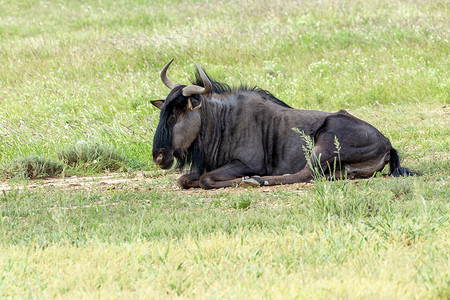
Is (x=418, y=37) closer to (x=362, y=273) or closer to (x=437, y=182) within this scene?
(x=437, y=182)

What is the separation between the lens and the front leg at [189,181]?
7.17 meters

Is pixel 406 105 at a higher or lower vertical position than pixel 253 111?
lower

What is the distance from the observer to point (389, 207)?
4.87 metres

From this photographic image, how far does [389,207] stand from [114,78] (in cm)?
961

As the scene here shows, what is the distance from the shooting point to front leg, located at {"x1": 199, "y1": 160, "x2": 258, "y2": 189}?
6973 mm

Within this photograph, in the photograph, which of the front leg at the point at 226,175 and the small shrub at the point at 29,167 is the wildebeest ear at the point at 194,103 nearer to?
the front leg at the point at 226,175

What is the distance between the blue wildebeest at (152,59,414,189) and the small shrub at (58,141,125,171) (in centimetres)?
182

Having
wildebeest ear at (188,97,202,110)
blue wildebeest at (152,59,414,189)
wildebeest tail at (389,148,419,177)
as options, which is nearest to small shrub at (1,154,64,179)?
blue wildebeest at (152,59,414,189)

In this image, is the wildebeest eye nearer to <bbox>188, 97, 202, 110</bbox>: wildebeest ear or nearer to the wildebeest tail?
<bbox>188, 97, 202, 110</bbox>: wildebeest ear

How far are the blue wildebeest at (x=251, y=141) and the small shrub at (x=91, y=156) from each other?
182cm

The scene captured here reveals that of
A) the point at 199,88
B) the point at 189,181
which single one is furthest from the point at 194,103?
the point at 189,181

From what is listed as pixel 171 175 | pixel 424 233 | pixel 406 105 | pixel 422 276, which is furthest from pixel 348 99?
pixel 422 276

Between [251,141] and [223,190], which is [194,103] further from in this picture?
[223,190]

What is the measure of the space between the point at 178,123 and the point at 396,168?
256 centimetres
